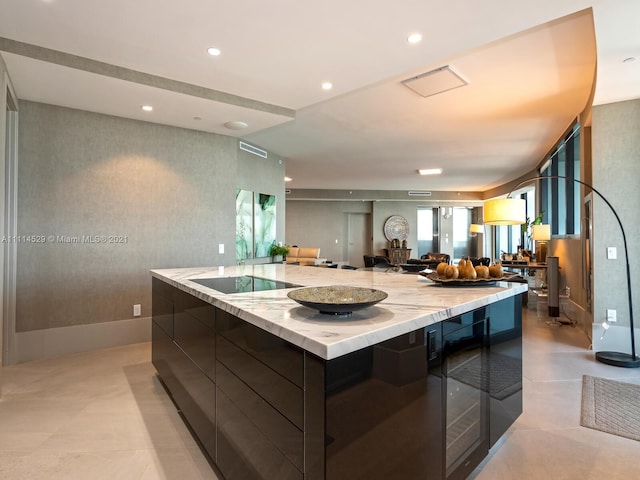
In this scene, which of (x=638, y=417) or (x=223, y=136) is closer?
(x=638, y=417)

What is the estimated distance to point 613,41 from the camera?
2553 mm

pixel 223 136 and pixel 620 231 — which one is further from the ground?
pixel 223 136

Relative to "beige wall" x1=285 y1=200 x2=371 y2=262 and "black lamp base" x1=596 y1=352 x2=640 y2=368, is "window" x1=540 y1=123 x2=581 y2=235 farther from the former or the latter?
"beige wall" x1=285 y1=200 x2=371 y2=262

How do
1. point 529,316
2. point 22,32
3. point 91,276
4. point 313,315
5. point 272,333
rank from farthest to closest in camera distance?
1. point 529,316
2. point 91,276
3. point 22,32
4. point 313,315
5. point 272,333

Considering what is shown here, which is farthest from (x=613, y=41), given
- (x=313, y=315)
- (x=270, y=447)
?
(x=270, y=447)

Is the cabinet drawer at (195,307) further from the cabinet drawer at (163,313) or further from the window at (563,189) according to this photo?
the window at (563,189)

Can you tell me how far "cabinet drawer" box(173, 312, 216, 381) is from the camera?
1.89 metres

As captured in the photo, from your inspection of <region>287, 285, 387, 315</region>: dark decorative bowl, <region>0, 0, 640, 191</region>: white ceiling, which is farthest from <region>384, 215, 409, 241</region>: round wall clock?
<region>287, 285, 387, 315</region>: dark decorative bowl

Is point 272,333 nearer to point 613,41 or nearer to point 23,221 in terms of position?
point 613,41

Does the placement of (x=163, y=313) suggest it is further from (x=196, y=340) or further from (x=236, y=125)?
(x=236, y=125)

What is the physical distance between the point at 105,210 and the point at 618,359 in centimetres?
543

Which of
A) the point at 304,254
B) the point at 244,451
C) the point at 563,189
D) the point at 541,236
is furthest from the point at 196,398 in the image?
the point at 304,254

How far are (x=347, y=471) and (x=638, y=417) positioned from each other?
2469 millimetres

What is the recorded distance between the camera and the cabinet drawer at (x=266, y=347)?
Result: 3.92 ft
